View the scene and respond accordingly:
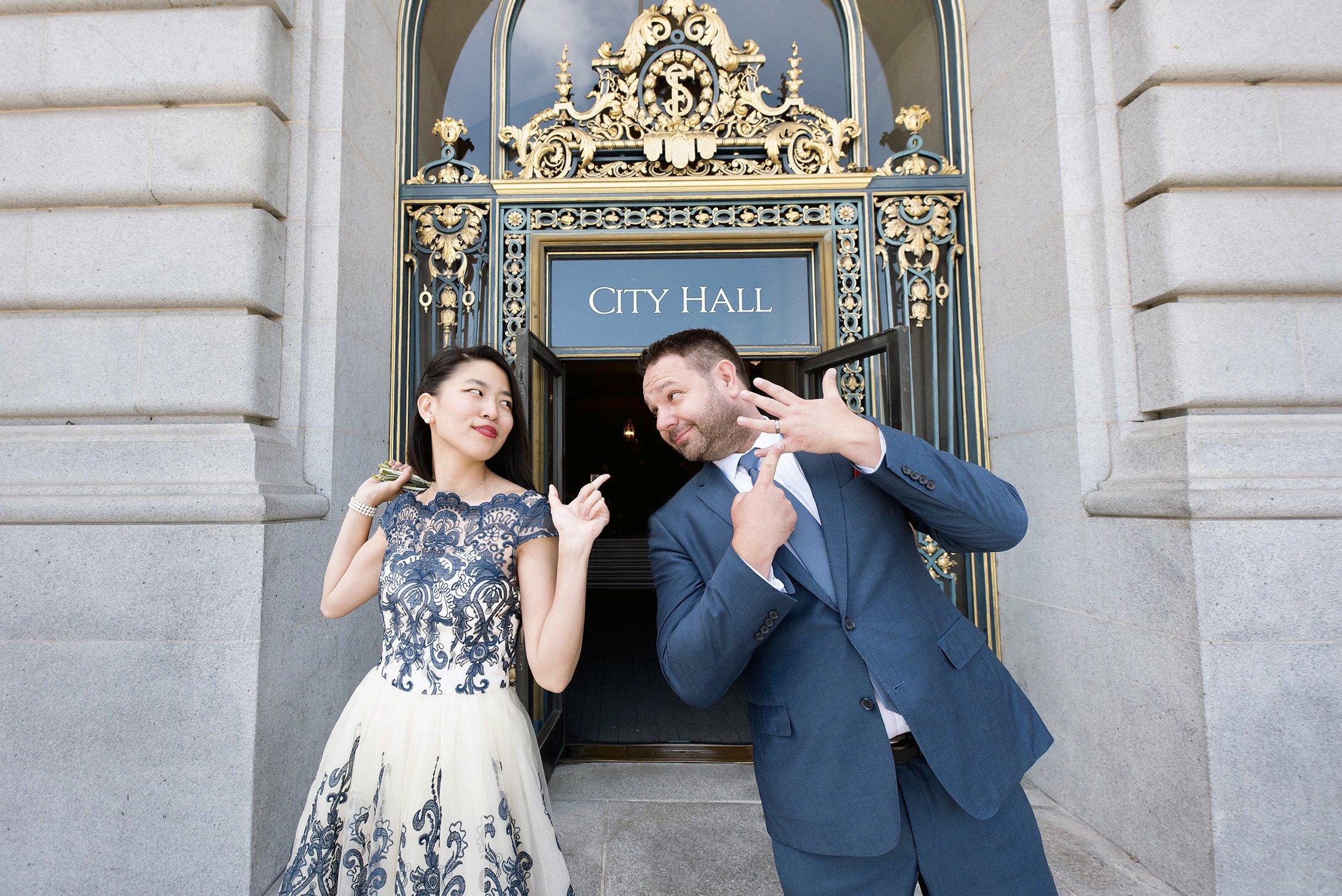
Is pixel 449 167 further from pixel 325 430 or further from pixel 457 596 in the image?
pixel 457 596

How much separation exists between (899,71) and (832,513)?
424 centimetres

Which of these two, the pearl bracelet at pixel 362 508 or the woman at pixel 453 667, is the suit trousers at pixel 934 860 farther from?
the pearl bracelet at pixel 362 508

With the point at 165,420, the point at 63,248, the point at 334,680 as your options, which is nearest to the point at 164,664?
the point at 334,680

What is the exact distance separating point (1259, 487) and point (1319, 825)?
4.59 ft

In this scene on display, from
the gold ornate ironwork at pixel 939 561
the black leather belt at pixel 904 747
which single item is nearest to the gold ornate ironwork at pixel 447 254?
the gold ornate ironwork at pixel 939 561

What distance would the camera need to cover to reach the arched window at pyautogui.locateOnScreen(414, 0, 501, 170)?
4.51 m

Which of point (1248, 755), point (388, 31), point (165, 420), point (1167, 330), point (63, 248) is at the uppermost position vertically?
point (388, 31)

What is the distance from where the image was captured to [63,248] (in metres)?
3.13

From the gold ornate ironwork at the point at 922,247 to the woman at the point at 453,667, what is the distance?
3176 millimetres

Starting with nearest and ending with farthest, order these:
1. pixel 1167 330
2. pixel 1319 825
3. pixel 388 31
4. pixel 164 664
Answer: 1. pixel 1319 825
2. pixel 164 664
3. pixel 1167 330
4. pixel 388 31

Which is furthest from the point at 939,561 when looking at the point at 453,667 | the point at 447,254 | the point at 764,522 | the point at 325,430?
the point at 447,254

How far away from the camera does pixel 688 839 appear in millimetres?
3365

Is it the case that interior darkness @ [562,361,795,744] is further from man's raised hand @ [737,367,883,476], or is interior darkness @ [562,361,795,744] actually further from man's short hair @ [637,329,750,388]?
man's raised hand @ [737,367,883,476]

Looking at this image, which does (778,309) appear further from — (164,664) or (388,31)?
(164,664)
